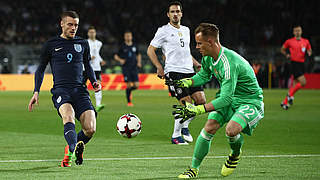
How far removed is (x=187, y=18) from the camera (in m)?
41.8

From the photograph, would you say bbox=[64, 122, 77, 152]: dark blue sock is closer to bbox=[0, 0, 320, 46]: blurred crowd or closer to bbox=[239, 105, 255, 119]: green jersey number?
bbox=[239, 105, 255, 119]: green jersey number

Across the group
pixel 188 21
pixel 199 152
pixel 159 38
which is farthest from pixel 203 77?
pixel 188 21

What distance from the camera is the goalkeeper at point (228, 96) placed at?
6.66 m

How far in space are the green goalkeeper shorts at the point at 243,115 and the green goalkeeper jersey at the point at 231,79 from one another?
0.07 m

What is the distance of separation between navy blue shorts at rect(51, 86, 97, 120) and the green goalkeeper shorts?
1.94m

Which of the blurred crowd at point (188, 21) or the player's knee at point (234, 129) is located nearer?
the player's knee at point (234, 129)

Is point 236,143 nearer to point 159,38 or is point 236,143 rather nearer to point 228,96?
point 228,96

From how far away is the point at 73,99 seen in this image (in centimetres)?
806

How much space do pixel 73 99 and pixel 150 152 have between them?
6.13 ft

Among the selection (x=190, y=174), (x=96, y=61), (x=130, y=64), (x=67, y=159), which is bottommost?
(x=130, y=64)

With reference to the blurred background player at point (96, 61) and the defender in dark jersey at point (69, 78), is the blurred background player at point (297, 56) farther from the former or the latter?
the defender in dark jersey at point (69, 78)

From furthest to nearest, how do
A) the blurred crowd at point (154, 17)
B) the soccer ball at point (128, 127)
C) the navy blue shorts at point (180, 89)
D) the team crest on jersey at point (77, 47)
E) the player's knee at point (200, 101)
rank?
the blurred crowd at point (154, 17) → the navy blue shorts at point (180, 89) → the player's knee at point (200, 101) → the soccer ball at point (128, 127) → the team crest on jersey at point (77, 47)

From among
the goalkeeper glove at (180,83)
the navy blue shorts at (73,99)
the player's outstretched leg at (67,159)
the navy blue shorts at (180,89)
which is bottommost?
the player's outstretched leg at (67,159)

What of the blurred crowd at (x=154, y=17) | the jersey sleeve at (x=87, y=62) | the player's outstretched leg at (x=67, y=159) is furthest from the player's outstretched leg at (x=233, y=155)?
the blurred crowd at (x=154, y=17)
